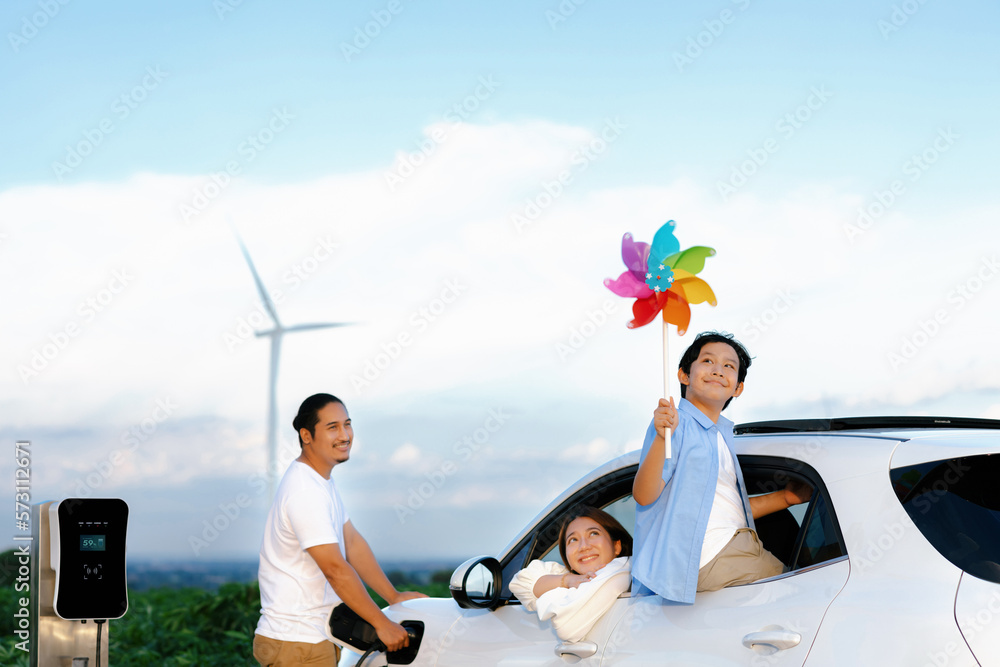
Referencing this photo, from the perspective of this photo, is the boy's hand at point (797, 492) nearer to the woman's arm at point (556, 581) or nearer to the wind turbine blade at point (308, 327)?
the woman's arm at point (556, 581)

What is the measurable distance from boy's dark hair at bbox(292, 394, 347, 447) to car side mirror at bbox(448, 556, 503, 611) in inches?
33.6

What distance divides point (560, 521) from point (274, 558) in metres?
1.16

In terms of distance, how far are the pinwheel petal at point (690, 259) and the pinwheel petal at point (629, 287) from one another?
13 cm

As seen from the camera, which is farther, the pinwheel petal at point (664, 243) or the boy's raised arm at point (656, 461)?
the pinwheel petal at point (664, 243)

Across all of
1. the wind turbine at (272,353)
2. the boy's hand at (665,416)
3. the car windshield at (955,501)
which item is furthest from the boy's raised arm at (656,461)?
the wind turbine at (272,353)

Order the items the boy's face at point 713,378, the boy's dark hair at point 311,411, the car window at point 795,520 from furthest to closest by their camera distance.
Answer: the boy's dark hair at point 311,411 → the boy's face at point 713,378 → the car window at point 795,520

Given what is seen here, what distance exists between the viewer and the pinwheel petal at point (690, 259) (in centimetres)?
371

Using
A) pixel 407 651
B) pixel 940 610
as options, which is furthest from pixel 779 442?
pixel 407 651

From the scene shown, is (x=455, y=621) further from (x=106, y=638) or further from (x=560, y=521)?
(x=106, y=638)

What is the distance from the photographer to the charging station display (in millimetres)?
5203

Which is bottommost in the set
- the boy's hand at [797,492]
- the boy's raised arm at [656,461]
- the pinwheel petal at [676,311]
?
the boy's hand at [797,492]

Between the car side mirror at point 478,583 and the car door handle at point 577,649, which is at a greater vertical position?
the car side mirror at point 478,583

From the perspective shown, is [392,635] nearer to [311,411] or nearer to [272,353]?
[311,411]

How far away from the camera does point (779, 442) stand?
3424 mm
